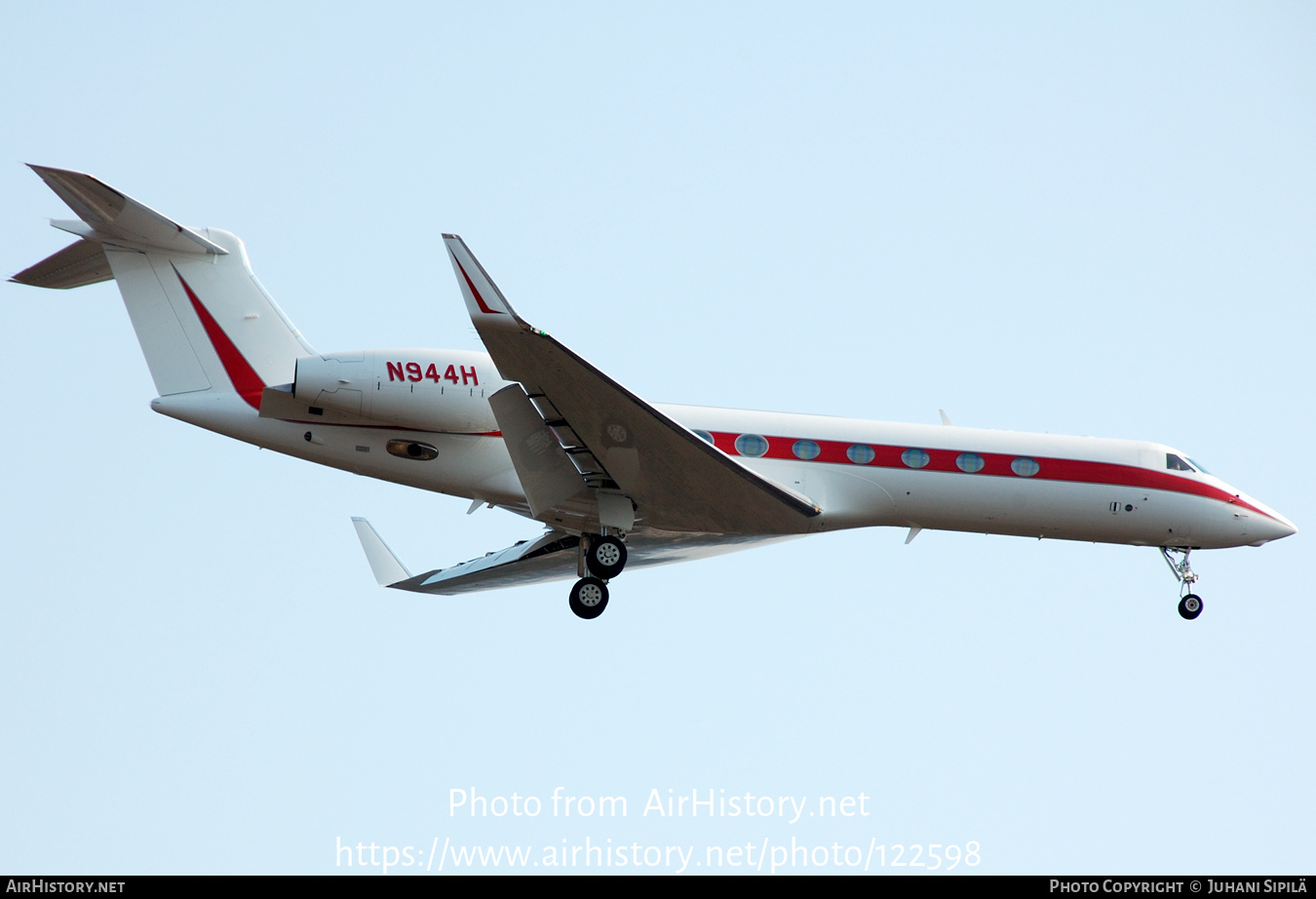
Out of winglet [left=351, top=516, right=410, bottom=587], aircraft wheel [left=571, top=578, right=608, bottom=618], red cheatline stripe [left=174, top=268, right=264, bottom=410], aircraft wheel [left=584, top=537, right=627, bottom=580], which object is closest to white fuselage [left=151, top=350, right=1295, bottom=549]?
red cheatline stripe [left=174, top=268, right=264, bottom=410]

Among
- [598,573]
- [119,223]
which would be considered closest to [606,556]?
[598,573]

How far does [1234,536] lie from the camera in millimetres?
18781

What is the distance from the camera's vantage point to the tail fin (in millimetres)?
16781

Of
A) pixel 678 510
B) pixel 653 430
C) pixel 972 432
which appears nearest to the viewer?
pixel 653 430

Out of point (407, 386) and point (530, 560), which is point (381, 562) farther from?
point (407, 386)

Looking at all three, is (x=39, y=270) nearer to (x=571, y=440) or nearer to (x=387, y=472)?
(x=387, y=472)

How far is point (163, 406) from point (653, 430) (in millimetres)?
6373

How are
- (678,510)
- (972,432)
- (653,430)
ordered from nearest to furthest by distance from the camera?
1. (653,430)
2. (678,510)
3. (972,432)

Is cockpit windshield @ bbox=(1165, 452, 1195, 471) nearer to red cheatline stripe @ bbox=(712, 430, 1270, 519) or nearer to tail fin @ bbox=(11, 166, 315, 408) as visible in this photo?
red cheatline stripe @ bbox=(712, 430, 1270, 519)

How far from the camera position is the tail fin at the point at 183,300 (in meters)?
16.8

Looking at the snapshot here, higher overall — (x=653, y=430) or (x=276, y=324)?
(x=276, y=324)

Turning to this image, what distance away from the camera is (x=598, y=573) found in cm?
1645

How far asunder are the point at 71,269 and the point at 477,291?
7.12 metres

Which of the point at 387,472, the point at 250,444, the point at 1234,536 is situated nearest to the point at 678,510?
the point at 387,472
